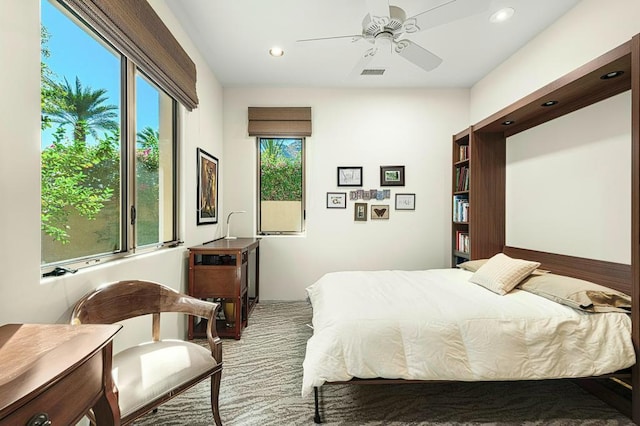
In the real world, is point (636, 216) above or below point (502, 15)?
below

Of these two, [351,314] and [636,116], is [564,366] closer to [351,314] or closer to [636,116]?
[351,314]

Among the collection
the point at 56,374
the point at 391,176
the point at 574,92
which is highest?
the point at 574,92

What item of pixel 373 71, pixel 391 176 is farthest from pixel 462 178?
pixel 373 71

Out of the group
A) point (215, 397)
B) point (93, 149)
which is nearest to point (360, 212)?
point (215, 397)

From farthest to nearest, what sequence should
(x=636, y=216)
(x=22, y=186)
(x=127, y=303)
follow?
(x=636, y=216), (x=127, y=303), (x=22, y=186)

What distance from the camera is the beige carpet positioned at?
1814mm

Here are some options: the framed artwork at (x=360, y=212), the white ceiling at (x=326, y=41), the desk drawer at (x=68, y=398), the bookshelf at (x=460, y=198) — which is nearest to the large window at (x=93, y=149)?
the desk drawer at (x=68, y=398)

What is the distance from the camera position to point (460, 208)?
3.92m

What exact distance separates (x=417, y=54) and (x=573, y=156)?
1576 millimetres

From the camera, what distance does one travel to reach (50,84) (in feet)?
4.87

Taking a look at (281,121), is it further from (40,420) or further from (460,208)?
(40,420)

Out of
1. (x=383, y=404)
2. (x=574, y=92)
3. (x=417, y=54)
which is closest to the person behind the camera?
(x=383, y=404)

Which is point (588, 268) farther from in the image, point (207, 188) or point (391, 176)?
point (207, 188)

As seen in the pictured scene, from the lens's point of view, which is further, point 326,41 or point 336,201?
point 336,201
